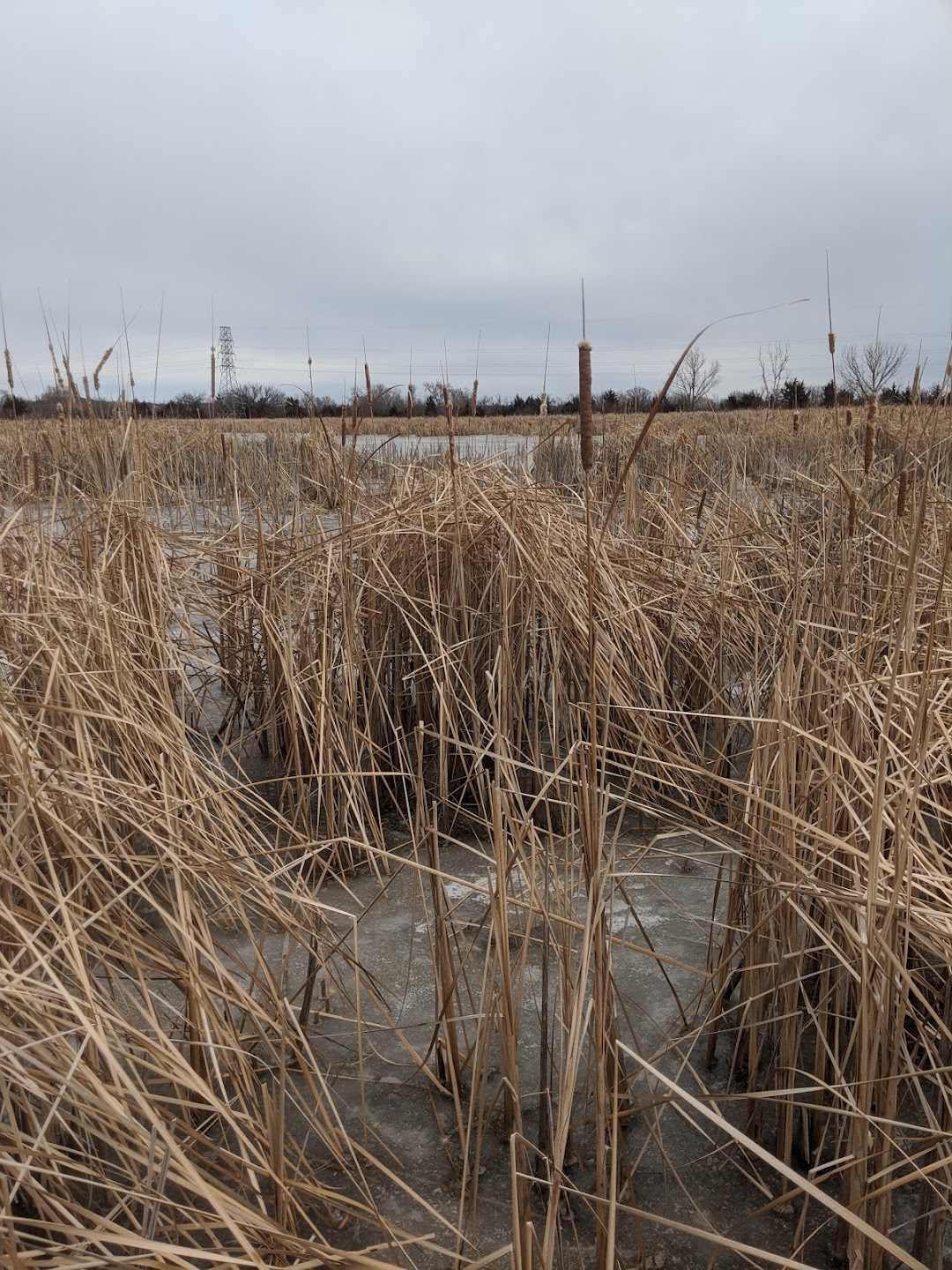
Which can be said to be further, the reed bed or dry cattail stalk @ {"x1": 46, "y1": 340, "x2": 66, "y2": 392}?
dry cattail stalk @ {"x1": 46, "y1": 340, "x2": 66, "y2": 392}

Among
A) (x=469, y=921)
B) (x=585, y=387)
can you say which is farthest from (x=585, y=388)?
(x=469, y=921)

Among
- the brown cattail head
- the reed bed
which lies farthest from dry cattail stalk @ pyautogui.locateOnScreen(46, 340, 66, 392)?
the brown cattail head

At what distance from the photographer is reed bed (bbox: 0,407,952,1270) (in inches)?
36.9

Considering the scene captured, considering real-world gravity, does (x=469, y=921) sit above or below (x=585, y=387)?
below

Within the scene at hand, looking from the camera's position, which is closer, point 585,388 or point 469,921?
point 585,388

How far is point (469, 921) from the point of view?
68.2 inches

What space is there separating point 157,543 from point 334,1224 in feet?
4.91

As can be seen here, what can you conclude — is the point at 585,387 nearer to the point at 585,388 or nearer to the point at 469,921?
the point at 585,388

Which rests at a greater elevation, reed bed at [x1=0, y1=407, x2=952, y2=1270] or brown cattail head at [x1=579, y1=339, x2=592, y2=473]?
brown cattail head at [x1=579, y1=339, x2=592, y2=473]

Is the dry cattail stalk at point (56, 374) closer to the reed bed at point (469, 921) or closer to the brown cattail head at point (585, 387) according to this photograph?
the reed bed at point (469, 921)

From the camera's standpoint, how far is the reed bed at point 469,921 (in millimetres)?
938

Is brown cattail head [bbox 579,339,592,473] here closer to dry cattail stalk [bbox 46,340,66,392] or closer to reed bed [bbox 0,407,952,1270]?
reed bed [bbox 0,407,952,1270]

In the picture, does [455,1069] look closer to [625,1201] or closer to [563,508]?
[625,1201]

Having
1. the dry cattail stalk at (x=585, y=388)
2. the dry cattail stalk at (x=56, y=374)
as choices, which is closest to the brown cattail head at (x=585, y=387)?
the dry cattail stalk at (x=585, y=388)
